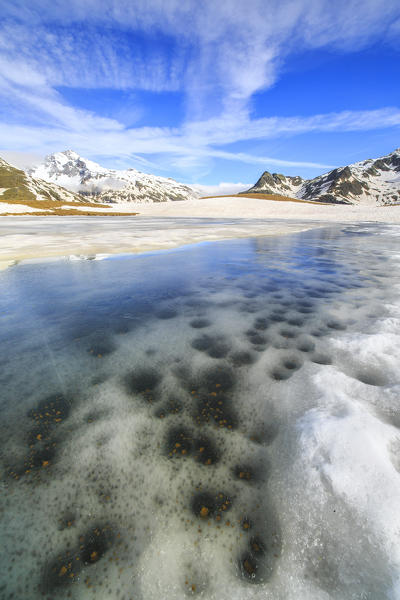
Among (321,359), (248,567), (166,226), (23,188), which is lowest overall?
(166,226)

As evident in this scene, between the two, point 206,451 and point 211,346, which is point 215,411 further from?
point 211,346

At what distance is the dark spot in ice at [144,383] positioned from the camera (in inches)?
91.9

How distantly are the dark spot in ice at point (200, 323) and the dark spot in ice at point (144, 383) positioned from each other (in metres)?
1.10

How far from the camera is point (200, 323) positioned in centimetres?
373

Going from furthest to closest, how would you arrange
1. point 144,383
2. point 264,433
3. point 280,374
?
point 280,374 → point 144,383 → point 264,433

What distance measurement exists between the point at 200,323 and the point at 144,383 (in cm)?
143

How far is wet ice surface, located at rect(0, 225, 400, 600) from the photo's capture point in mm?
1272

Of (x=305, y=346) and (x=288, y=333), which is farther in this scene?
(x=288, y=333)

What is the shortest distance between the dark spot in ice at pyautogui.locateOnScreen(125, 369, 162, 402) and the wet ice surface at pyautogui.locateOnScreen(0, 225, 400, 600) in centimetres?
Answer: 2

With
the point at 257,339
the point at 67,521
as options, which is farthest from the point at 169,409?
the point at 257,339

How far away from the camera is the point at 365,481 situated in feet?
5.11

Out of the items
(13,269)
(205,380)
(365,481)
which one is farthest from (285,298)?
(13,269)

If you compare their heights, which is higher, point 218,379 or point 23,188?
point 23,188

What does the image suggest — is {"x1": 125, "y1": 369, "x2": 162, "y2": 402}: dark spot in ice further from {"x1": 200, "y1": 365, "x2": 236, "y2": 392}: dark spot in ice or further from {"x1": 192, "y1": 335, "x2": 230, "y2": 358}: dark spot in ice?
{"x1": 192, "y1": 335, "x2": 230, "y2": 358}: dark spot in ice
